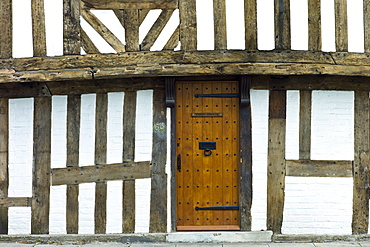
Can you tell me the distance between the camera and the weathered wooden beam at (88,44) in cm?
520

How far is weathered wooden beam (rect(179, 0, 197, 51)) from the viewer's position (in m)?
5.11

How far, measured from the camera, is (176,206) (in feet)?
18.4

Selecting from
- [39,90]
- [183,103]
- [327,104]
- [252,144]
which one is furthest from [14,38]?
[327,104]

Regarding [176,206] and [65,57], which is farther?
[176,206]

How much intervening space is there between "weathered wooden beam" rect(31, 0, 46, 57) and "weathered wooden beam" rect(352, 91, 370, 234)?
4.25 meters

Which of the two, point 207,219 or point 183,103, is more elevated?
point 183,103

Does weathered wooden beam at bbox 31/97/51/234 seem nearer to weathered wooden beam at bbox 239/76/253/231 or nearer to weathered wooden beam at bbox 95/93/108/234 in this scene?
weathered wooden beam at bbox 95/93/108/234

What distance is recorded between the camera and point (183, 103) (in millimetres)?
5605

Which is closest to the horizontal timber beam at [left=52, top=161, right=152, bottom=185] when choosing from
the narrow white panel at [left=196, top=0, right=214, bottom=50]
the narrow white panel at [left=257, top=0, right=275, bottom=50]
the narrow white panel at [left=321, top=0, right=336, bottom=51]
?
the narrow white panel at [left=196, top=0, right=214, bottom=50]

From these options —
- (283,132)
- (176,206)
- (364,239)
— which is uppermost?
(283,132)

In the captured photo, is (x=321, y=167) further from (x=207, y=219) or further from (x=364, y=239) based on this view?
(x=207, y=219)

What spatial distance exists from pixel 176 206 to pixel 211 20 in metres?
2.55

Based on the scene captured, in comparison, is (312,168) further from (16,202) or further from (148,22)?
Answer: (16,202)

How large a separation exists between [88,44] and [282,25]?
250 cm
